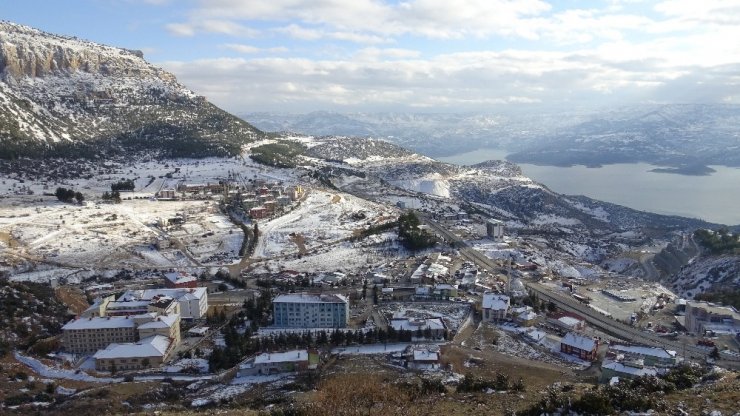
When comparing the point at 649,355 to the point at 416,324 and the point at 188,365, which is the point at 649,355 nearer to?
the point at 416,324

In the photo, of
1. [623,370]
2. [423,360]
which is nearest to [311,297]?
[423,360]

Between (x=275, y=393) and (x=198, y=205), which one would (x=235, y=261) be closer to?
(x=198, y=205)

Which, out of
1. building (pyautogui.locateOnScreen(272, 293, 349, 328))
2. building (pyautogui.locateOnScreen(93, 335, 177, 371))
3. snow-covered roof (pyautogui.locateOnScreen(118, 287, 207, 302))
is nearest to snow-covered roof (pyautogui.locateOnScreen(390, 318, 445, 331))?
building (pyautogui.locateOnScreen(272, 293, 349, 328))

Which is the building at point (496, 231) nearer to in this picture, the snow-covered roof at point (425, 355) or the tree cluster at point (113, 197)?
the snow-covered roof at point (425, 355)

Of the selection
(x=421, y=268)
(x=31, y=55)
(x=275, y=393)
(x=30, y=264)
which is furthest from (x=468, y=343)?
(x=31, y=55)

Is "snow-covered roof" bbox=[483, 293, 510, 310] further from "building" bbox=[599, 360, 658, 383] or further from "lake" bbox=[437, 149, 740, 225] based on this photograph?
"lake" bbox=[437, 149, 740, 225]

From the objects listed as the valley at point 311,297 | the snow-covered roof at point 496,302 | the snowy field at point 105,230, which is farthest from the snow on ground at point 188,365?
the snowy field at point 105,230
